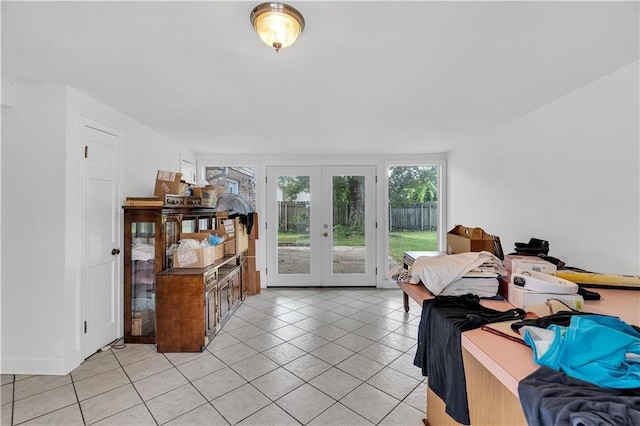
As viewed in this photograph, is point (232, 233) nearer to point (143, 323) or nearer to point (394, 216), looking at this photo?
point (143, 323)

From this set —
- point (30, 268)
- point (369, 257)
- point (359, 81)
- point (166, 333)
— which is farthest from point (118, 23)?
point (369, 257)

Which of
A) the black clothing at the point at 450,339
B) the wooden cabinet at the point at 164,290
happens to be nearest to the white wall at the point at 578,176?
the black clothing at the point at 450,339

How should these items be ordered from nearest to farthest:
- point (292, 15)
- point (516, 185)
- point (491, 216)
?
point (292, 15), point (516, 185), point (491, 216)

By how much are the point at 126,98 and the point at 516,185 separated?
12.6 ft

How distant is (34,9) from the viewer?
1.38 m

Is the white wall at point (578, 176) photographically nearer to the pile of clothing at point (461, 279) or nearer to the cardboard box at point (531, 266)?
the cardboard box at point (531, 266)

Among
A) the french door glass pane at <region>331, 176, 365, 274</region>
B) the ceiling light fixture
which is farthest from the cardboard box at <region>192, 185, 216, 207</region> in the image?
the ceiling light fixture

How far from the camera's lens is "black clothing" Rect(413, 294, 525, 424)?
1206mm

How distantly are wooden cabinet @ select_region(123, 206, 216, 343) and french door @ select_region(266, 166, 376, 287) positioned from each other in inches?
85.6

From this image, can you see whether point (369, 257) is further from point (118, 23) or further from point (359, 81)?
point (118, 23)

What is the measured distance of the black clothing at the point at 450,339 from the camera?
1206mm

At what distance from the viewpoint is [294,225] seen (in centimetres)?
504

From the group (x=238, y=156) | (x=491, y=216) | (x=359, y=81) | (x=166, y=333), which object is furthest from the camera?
(x=238, y=156)

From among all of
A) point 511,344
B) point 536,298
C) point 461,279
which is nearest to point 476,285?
point 461,279
